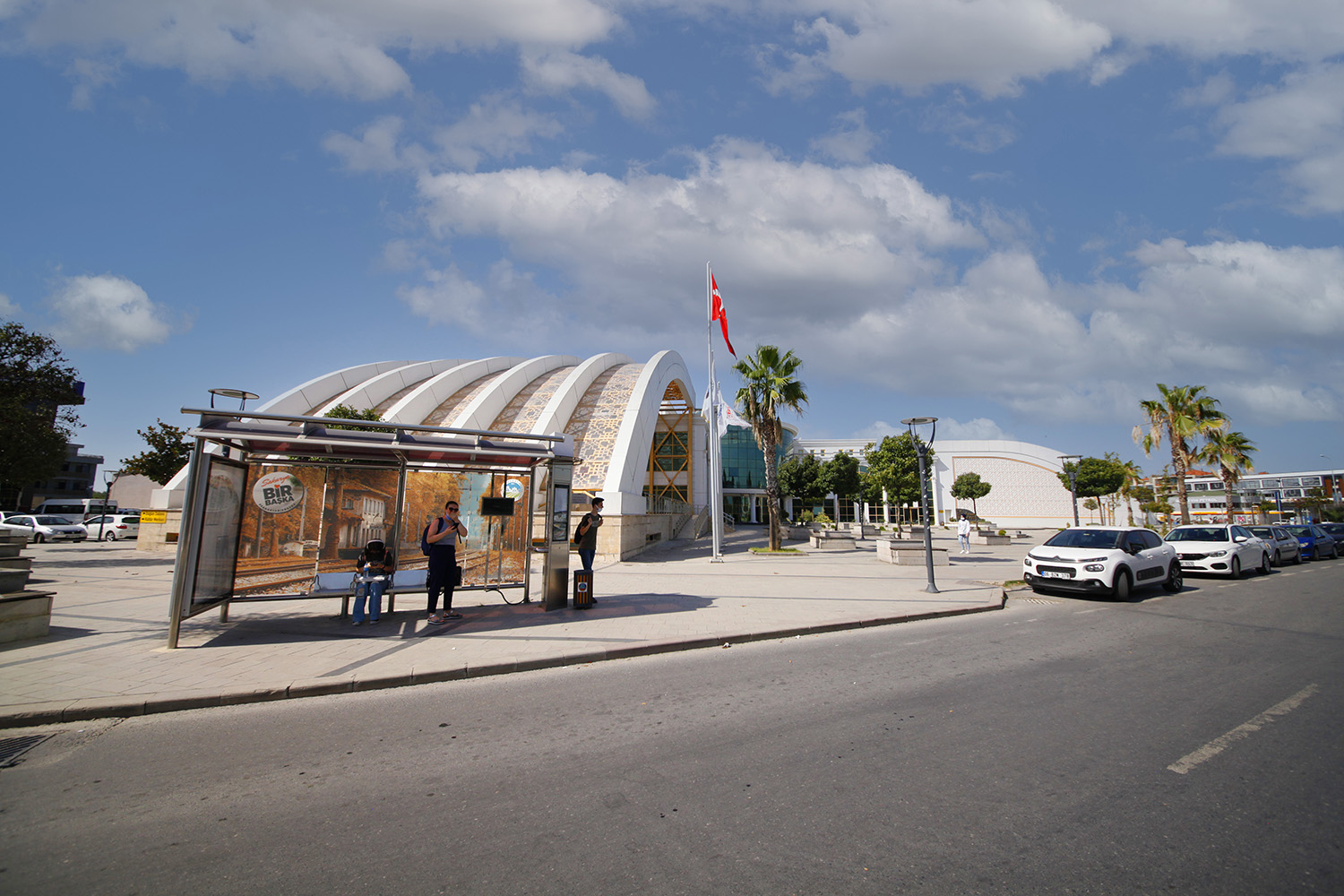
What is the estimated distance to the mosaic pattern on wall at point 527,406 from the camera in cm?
3341

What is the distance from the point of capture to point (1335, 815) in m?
3.23

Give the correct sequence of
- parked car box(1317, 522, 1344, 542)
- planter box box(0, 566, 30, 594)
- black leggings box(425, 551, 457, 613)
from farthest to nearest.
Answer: parked car box(1317, 522, 1344, 542) → black leggings box(425, 551, 457, 613) → planter box box(0, 566, 30, 594)

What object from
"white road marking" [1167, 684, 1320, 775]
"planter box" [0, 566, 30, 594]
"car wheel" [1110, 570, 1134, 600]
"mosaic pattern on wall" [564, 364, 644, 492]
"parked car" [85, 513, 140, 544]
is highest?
"mosaic pattern on wall" [564, 364, 644, 492]

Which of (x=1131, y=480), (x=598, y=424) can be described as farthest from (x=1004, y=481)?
(x=598, y=424)

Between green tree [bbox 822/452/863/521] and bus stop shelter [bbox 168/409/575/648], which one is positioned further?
green tree [bbox 822/452/863/521]

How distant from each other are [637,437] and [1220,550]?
21.4 m

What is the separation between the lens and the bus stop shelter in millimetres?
8156

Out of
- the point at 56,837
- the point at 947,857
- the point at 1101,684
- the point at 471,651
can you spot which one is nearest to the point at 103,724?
the point at 56,837

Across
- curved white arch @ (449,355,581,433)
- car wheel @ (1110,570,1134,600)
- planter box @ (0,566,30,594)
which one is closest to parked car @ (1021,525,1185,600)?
car wheel @ (1110,570,1134,600)

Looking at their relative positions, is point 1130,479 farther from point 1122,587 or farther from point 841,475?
point 1122,587

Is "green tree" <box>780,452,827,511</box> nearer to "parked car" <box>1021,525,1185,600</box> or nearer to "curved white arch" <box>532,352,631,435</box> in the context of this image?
"curved white arch" <box>532,352,631,435</box>

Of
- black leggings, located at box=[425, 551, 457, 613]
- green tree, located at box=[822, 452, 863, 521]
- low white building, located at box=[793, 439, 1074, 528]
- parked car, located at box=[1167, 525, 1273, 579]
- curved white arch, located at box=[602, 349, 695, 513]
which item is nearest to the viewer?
black leggings, located at box=[425, 551, 457, 613]

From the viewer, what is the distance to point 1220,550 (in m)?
15.6

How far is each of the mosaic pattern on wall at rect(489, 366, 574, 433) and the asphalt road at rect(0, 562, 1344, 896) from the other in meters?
27.2
